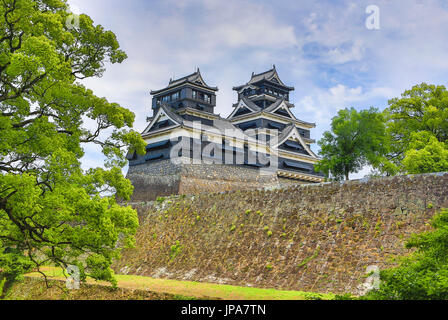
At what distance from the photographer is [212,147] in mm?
29750

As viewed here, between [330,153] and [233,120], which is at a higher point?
[233,120]

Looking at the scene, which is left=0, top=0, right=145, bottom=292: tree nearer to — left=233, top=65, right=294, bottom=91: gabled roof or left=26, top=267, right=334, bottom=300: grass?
left=26, top=267, right=334, bottom=300: grass

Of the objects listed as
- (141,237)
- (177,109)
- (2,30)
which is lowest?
(141,237)

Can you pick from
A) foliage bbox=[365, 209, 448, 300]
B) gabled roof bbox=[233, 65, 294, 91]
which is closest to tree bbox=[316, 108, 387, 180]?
foliage bbox=[365, 209, 448, 300]

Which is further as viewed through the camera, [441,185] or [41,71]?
[441,185]

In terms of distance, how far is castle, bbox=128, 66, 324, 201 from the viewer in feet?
91.7

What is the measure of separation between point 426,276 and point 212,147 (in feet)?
76.5

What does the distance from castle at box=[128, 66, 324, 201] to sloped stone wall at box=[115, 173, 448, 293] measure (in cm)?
820

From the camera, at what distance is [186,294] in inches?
454

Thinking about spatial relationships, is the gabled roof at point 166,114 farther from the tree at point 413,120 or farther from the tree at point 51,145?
the tree at point 51,145

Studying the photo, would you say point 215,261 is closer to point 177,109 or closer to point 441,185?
point 441,185

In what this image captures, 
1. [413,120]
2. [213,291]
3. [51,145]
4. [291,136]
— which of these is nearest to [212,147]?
[291,136]
